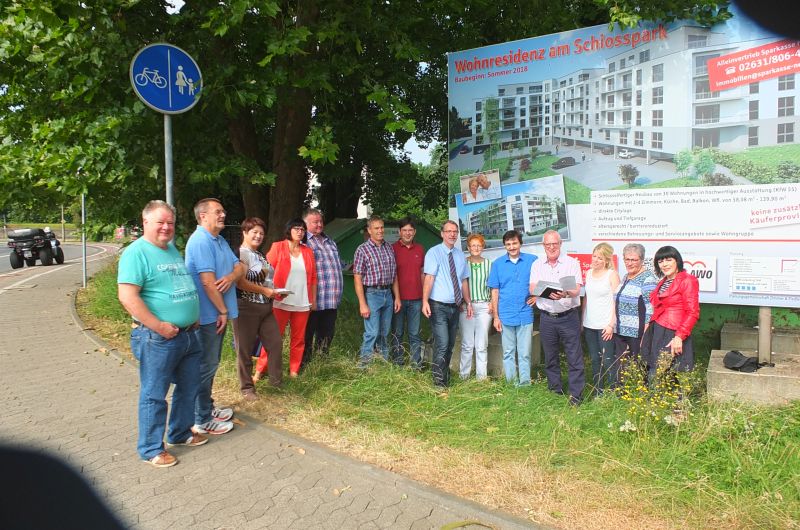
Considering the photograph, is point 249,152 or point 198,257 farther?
point 249,152

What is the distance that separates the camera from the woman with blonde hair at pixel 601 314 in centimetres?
529

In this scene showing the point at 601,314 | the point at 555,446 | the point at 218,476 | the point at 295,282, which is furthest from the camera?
the point at 295,282

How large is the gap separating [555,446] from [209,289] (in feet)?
9.24

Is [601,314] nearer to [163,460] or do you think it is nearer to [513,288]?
[513,288]

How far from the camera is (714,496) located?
A: 3381 mm

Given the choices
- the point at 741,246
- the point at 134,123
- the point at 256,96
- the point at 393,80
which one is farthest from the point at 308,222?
the point at 741,246

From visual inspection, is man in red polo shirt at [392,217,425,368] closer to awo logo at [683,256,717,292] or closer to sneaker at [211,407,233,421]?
sneaker at [211,407,233,421]

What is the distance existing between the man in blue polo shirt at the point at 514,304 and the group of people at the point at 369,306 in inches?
0.4

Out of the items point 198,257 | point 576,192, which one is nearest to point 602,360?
point 576,192

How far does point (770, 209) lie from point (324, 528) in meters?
4.71

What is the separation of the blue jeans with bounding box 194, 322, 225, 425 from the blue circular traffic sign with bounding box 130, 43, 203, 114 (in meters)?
2.09

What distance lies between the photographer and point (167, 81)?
206 inches

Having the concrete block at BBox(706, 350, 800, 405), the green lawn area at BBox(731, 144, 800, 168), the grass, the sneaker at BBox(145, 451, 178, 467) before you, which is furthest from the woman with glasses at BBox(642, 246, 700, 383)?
the sneaker at BBox(145, 451, 178, 467)

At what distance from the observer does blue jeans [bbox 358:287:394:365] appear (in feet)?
19.7
